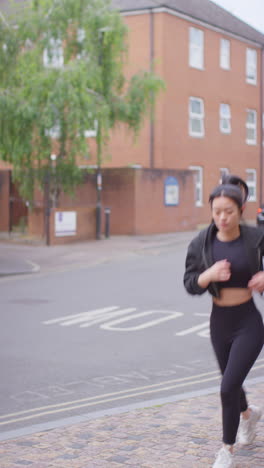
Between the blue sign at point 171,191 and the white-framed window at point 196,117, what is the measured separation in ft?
14.8

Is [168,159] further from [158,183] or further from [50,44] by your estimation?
[50,44]

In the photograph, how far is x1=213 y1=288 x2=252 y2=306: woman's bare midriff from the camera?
186 inches

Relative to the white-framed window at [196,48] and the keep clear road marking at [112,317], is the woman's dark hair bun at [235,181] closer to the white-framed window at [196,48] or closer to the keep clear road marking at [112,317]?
the keep clear road marking at [112,317]

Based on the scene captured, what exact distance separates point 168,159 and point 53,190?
7183 millimetres

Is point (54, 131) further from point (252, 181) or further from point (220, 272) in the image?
point (220, 272)

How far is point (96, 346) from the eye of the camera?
9.55 m

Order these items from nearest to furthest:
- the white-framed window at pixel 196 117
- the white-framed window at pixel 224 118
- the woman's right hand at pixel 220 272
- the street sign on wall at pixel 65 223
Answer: the woman's right hand at pixel 220 272, the street sign on wall at pixel 65 223, the white-framed window at pixel 196 117, the white-framed window at pixel 224 118

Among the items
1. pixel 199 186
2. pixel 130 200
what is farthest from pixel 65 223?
pixel 199 186

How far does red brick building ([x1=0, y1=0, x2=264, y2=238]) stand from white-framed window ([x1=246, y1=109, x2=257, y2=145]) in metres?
0.05

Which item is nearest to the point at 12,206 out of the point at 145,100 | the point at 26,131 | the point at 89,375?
the point at 26,131

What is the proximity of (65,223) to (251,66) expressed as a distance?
A: 16.3 meters

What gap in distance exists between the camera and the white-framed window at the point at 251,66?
38000 mm

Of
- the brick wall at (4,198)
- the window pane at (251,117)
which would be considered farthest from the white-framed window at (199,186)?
the brick wall at (4,198)

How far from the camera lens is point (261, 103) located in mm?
39656
